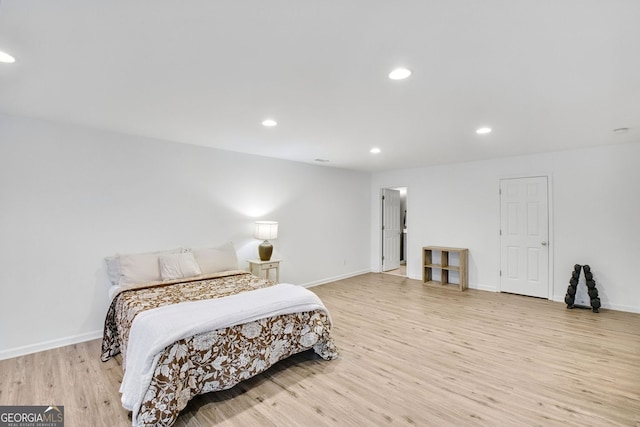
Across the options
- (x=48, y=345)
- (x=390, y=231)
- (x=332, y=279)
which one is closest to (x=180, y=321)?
(x=48, y=345)

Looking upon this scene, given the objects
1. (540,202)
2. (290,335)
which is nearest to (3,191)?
(290,335)

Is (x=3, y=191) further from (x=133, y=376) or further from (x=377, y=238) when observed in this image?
(x=377, y=238)

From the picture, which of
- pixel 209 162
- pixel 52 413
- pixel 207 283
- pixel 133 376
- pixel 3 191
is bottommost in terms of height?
pixel 52 413

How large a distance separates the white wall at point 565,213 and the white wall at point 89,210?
11.0 ft

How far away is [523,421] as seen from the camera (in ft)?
6.60

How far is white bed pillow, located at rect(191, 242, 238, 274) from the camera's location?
3912 millimetres

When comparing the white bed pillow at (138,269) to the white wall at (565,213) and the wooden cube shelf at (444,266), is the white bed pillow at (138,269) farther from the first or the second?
the white wall at (565,213)

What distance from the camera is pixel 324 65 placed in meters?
1.99

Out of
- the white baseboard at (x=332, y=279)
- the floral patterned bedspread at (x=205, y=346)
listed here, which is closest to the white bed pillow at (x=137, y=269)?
the floral patterned bedspread at (x=205, y=346)

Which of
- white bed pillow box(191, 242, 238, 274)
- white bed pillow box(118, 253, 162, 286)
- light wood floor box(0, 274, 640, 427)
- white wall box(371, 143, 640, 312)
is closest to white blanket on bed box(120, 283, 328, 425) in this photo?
light wood floor box(0, 274, 640, 427)

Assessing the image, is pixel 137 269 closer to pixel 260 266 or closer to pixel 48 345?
pixel 48 345

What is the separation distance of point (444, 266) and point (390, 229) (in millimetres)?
1798

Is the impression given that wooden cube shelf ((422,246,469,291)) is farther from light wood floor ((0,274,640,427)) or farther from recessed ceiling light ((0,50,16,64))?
recessed ceiling light ((0,50,16,64))

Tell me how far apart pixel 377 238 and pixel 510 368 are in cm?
446
